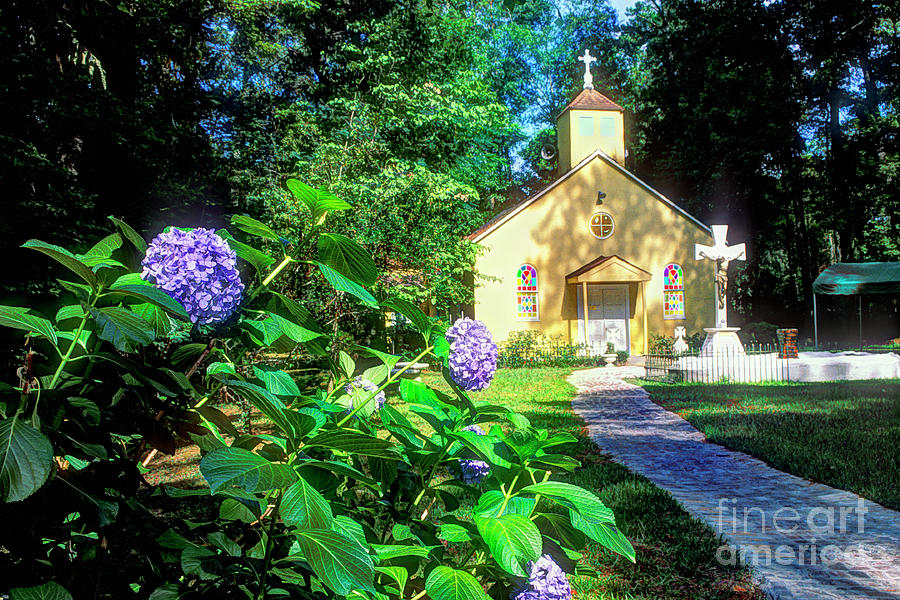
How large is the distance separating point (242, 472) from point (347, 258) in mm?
508

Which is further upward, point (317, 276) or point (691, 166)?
point (691, 166)

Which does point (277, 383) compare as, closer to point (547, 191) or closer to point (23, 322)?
point (23, 322)

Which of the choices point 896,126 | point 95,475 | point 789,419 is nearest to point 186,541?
point 95,475

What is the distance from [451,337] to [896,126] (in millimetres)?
32822

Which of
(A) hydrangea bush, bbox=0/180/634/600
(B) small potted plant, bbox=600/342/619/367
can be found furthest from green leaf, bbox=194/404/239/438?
(B) small potted plant, bbox=600/342/619/367

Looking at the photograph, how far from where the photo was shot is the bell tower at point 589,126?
987 inches

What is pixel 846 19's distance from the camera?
88.8 ft

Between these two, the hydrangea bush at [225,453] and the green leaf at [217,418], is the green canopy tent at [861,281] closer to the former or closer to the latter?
the hydrangea bush at [225,453]

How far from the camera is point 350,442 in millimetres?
992

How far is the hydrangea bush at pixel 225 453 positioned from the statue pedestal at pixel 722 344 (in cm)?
1527

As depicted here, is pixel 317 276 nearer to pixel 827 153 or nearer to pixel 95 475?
pixel 95 475

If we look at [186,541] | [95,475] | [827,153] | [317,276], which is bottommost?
[186,541]

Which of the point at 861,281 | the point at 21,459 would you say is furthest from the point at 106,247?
the point at 861,281

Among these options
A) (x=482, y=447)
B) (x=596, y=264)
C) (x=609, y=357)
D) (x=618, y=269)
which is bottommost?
(x=609, y=357)
